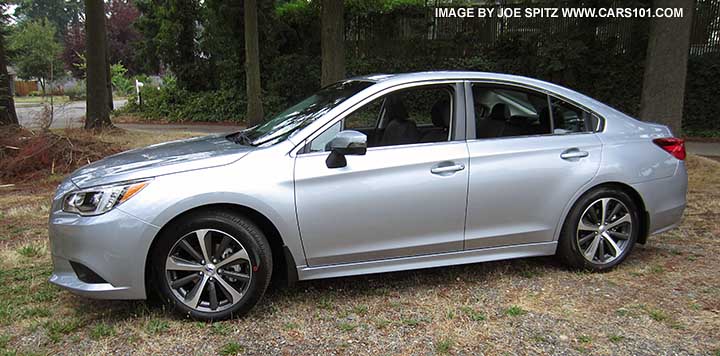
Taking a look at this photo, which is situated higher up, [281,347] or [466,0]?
[466,0]

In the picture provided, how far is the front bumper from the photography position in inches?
124

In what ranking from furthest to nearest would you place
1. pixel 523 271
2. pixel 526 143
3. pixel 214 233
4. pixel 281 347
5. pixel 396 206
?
pixel 523 271
pixel 526 143
pixel 396 206
pixel 214 233
pixel 281 347

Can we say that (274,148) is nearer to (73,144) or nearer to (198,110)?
(73,144)

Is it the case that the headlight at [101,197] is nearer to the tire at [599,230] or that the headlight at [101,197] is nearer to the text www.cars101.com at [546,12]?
the tire at [599,230]

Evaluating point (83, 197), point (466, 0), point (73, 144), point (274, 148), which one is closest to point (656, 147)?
point (274, 148)

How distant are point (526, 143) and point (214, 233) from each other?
7.67ft

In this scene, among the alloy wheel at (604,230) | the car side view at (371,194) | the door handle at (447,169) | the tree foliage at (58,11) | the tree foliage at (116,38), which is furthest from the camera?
the tree foliage at (58,11)

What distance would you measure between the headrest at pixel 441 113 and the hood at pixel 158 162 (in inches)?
58.0

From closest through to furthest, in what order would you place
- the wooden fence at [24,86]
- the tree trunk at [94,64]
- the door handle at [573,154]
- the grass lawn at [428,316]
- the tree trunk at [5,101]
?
the grass lawn at [428,316] → the door handle at [573,154] → the tree trunk at [5,101] → the tree trunk at [94,64] → the wooden fence at [24,86]

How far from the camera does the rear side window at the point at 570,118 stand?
4.26m

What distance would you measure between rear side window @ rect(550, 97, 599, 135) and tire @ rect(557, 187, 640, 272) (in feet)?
1.68

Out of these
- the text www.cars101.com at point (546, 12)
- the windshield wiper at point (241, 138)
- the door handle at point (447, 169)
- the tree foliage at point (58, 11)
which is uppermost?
the tree foliage at point (58, 11)

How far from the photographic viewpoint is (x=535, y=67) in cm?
1518

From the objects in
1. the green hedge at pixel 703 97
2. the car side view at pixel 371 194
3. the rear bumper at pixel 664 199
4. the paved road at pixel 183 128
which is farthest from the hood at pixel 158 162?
the green hedge at pixel 703 97
